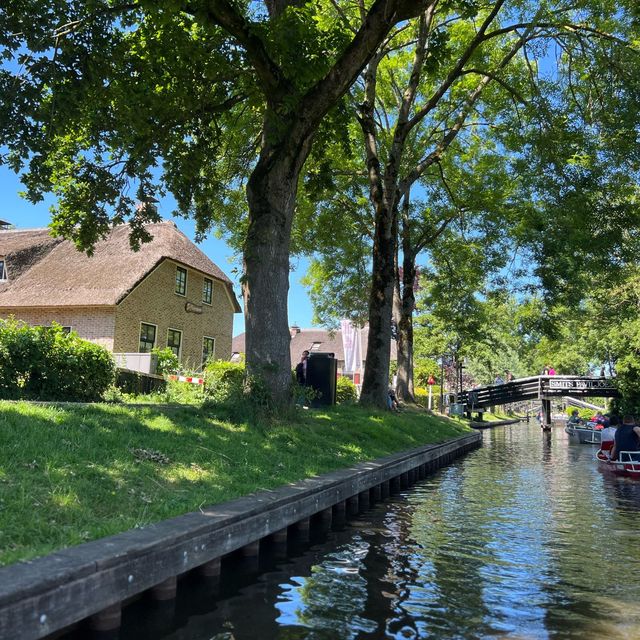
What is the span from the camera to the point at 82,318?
→ 2573 cm

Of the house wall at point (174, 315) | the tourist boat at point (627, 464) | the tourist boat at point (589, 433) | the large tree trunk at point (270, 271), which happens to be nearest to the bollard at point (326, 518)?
the large tree trunk at point (270, 271)

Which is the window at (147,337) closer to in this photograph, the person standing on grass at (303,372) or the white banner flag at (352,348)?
the person standing on grass at (303,372)

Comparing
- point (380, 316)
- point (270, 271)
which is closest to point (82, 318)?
point (380, 316)

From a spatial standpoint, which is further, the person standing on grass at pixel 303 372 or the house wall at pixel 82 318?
the house wall at pixel 82 318

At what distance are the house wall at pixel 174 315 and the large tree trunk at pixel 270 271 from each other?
1402 centimetres

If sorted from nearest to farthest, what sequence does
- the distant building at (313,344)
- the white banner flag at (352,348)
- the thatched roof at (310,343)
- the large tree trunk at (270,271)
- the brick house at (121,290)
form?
the large tree trunk at (270,271) → the brick house at (121,290) → the white banner flag at (352,348) → the distant building at (313,344) → the thatched roof at (310,343)

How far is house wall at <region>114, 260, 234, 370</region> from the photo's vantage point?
25781 mm

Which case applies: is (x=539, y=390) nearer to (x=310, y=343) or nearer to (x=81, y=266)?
(x=310, y=343)

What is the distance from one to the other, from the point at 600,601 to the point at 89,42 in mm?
11646

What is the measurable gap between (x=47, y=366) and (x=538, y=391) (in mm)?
38750

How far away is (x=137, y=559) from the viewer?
14.2 ft

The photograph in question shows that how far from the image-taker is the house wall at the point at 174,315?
25781 millimetres

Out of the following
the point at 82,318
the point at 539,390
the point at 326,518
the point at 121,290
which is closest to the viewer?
the point at 326,518

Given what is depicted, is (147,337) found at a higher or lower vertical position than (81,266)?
lower
